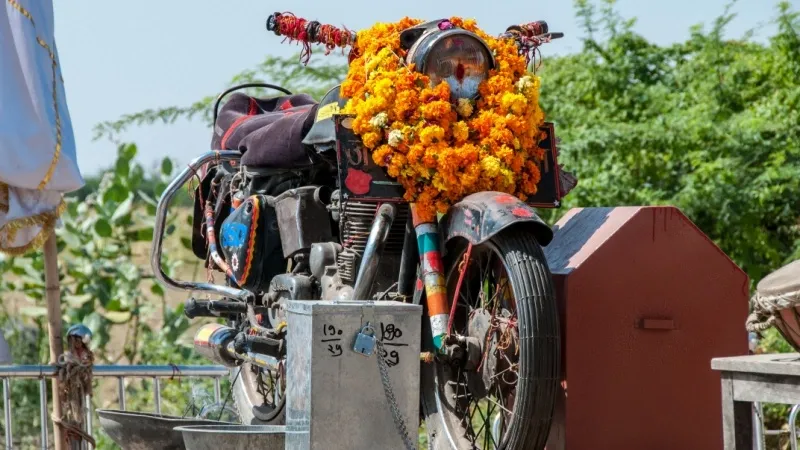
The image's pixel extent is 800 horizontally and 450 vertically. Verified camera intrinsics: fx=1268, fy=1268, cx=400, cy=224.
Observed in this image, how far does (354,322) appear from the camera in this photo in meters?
4.80

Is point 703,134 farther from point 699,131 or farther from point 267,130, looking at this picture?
point 267,130

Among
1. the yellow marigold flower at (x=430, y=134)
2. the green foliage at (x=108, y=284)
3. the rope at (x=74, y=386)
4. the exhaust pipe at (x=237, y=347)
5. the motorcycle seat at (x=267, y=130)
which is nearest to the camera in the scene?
the yellow marigold flower at (x=430, y=134)

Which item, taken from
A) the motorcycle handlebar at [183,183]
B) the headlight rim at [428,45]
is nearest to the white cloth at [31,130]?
the motorcycle handlebar at [183,183]

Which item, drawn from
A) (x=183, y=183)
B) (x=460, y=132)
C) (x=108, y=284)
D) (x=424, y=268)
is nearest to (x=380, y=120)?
(x=460, y=132)

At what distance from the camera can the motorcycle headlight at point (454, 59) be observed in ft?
17.7

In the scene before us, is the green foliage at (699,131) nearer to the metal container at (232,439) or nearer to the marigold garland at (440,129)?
the marigold garland at (440,129)

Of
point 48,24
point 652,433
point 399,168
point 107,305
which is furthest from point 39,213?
point 107,305

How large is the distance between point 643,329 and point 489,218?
0.94 m

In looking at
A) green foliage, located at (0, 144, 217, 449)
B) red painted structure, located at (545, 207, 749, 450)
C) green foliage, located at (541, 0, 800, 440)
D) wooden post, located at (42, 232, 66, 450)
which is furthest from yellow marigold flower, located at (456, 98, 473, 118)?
green foliage, located at (0, 144, 217, 449)

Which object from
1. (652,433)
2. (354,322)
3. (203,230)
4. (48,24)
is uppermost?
(48,24)

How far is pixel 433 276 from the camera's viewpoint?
5234 mm

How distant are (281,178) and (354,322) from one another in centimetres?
211

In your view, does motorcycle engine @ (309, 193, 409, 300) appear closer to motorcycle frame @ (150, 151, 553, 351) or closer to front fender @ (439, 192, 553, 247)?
motorcycle frame @ (150, 151, 553, 351)

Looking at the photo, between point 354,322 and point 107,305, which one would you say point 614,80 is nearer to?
point 107,305
